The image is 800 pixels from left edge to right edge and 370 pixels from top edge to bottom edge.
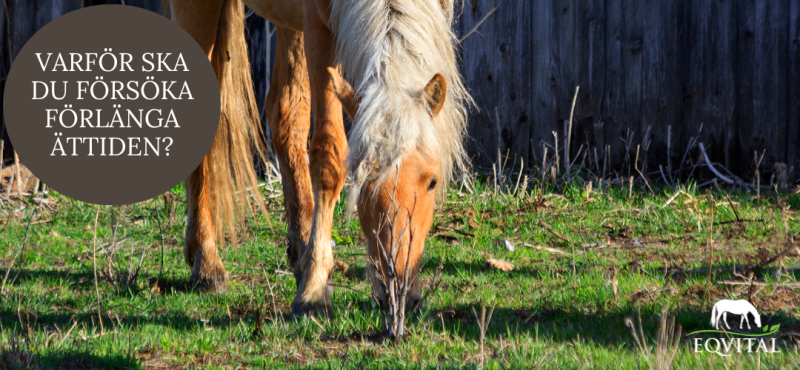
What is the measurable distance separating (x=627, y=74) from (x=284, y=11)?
3.63 m

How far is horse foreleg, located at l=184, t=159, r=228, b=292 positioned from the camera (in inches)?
138

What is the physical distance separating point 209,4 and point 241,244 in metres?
1.74

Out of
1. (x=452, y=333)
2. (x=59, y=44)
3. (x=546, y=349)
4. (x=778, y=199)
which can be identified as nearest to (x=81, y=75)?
(x=59, y=44)

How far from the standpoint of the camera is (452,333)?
7.84 ft

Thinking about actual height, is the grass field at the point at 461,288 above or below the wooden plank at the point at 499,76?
below

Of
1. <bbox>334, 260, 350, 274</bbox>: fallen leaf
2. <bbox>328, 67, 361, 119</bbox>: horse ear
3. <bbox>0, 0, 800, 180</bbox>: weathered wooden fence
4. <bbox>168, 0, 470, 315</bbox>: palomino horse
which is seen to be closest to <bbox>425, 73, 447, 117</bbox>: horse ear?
<bbox>168, 0, 470, 315</bbox>: palomino horse

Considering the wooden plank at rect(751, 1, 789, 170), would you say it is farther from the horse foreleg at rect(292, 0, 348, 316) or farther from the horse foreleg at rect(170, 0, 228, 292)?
the horse foreleg at rect(170, 0, 228, 292)

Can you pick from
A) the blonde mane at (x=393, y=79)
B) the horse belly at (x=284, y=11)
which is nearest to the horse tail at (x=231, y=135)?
the horse belly at (x=284, y=11)

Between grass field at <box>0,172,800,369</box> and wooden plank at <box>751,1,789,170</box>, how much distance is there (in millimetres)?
526

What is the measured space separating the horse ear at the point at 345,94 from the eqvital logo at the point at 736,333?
1525 millimetres

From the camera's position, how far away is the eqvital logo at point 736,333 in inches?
83.3

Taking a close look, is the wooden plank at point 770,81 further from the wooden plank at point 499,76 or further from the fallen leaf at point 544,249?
the fallen leaf at point 544,249

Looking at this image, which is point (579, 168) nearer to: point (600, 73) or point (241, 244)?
point (600, 73)

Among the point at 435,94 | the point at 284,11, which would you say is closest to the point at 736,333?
the point at 435,94
